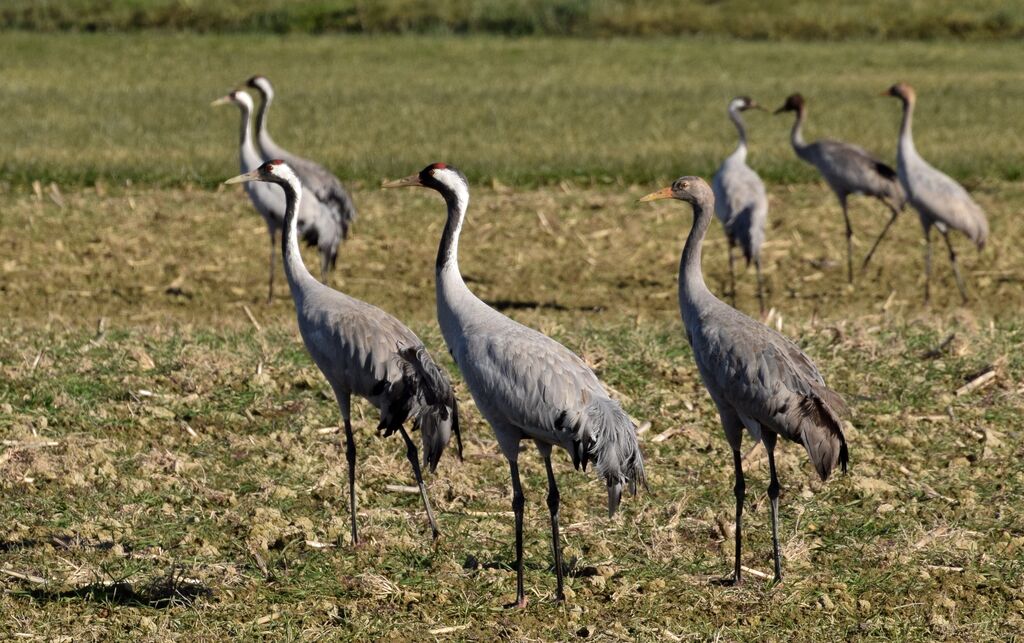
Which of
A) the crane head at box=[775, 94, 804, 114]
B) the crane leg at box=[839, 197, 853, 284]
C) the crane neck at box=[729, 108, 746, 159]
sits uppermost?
the crane head at box=[775, 94, 804, 114]

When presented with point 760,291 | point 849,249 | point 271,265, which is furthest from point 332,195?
point 849,249

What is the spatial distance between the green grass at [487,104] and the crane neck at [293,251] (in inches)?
319

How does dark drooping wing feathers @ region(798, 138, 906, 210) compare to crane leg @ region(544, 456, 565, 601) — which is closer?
crane leg @ region(544, 456, 565, 601)

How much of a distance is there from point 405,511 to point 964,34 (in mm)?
27711

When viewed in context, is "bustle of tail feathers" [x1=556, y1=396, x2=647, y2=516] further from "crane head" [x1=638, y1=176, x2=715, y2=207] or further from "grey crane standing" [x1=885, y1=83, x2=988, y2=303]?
"grey crane standing" [x1=885, y1=83, x2=988, y2=303]

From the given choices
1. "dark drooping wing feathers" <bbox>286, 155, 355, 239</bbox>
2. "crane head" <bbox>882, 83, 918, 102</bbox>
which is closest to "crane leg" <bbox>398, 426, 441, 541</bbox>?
"dark drooping wing feathers" <bbox>286, 155, 355, 239</bbox>

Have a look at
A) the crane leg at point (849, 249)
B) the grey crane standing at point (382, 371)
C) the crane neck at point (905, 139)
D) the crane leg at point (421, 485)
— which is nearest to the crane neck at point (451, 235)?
the grey crane standing at point (382, 371)

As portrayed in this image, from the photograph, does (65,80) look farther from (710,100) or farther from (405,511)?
(405,511)

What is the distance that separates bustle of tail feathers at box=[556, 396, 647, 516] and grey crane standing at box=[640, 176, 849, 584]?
1.64ft

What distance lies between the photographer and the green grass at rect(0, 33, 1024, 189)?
1606 centimetres

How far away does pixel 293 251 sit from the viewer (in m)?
6.70

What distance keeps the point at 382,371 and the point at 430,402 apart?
0.24m

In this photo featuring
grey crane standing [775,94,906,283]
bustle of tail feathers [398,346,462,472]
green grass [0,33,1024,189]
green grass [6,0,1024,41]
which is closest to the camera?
bustle of tail feathers [398,346,462,472]

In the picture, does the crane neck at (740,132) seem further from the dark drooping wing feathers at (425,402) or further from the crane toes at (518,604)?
the crane toes at (518,604)
